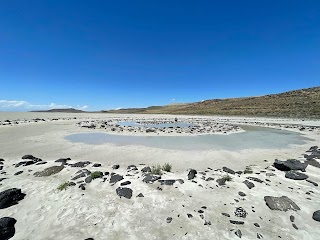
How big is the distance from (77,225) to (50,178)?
4239 millimetres

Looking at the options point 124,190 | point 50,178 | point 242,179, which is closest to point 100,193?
point 124,190

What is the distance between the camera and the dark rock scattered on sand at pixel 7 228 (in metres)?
5.34

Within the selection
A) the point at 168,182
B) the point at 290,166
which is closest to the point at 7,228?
the point at 168,182

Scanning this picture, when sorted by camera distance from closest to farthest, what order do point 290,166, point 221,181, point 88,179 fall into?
point 221,181 → point 88,179 → point 290,166

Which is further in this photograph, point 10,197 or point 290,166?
point 290,166

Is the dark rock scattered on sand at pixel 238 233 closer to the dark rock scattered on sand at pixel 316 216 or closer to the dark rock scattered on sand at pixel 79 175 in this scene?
the dark rock scattered on sand at pixel 316 216

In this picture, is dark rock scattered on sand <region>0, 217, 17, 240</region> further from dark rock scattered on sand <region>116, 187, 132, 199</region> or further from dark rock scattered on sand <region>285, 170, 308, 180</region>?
dark rock scattered on sand <region>285, 170, 308, 180</region>

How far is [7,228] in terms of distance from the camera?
18.3 feet

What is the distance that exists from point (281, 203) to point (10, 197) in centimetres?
931

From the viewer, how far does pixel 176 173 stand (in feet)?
32.7

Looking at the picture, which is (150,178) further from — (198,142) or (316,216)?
(198,142)

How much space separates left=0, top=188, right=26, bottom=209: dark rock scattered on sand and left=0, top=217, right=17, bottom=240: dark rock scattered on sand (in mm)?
1087

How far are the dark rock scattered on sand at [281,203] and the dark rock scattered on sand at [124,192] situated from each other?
4824 mm

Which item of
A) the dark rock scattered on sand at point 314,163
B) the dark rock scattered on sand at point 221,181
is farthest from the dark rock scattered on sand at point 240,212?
the dark rock scattered on sand at point 314,163
